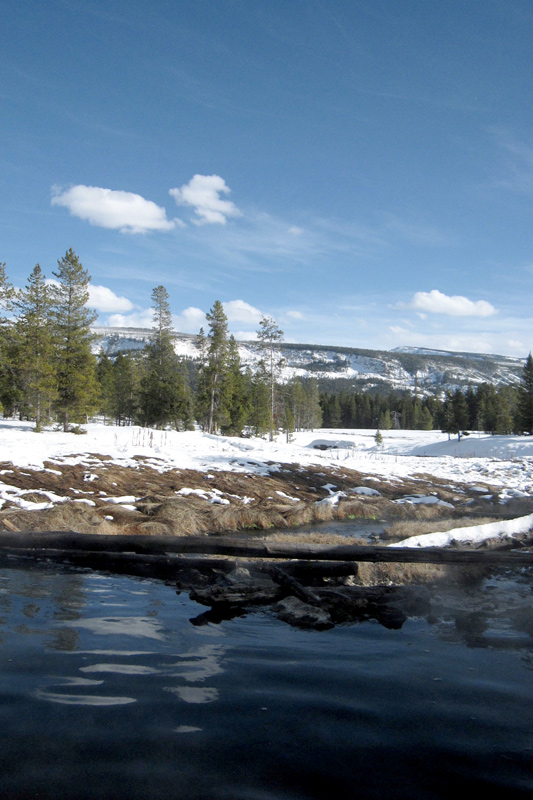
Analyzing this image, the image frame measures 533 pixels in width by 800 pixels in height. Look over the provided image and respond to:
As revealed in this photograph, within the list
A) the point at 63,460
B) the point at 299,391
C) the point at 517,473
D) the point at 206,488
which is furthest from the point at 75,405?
the point at 299,391

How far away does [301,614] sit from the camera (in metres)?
5.25

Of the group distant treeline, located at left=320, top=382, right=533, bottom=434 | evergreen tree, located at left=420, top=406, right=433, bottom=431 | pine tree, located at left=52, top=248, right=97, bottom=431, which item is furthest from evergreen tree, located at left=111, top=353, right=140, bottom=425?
evergreen tree, located at left=420, top=406, right=433, bottom=431

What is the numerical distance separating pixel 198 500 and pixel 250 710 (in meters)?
11.0

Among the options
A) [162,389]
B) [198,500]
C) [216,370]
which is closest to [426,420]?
[216,370]

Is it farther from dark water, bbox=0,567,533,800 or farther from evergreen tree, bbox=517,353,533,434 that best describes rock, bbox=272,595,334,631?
evergreen tree, bbox=517,353,533,434

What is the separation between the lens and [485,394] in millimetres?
93688

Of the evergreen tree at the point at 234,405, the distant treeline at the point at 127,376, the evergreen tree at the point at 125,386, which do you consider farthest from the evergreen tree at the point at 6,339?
the evergreen tree at the point at 125,386

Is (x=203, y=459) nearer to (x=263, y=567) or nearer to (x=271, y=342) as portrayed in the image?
(x=263, y=567)

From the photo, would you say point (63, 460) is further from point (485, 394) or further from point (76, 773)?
point (485, 394)

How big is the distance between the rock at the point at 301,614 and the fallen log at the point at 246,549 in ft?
2.69

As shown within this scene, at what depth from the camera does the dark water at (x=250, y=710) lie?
2.57 m

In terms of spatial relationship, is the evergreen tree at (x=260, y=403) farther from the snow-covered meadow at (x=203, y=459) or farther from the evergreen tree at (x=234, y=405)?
the snow-covered meadow at (x=203, y=459)

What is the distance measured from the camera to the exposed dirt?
10.4 m

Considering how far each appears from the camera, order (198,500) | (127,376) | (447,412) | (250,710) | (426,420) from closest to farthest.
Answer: (250,710), (198,500), (127,376), (447,412), (426,420)
